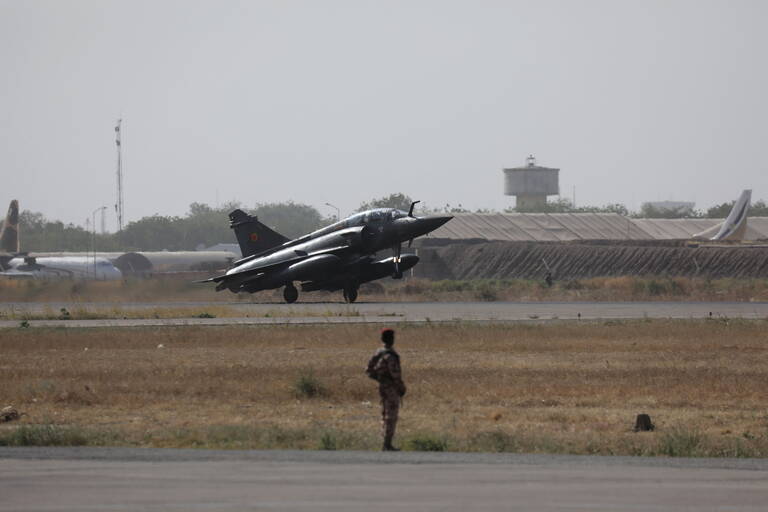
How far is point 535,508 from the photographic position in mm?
11406

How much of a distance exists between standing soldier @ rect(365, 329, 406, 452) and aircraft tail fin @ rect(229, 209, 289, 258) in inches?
1795

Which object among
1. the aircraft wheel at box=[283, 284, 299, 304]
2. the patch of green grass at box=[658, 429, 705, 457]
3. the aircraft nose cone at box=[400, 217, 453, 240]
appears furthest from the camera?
the aircraft wheel at box=[283, 284, 299, 304]

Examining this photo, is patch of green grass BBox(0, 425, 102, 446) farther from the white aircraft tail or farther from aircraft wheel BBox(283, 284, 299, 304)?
the white aircraft tail

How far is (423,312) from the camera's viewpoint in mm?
49375

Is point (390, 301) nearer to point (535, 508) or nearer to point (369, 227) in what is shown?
point (369, 227)

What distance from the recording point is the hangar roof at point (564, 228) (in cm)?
11919

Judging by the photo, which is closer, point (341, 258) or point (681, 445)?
point (681, 445)

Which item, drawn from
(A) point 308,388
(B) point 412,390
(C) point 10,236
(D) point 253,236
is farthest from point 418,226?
(C) point 10,236

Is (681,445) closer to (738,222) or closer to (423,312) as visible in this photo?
(423,312)

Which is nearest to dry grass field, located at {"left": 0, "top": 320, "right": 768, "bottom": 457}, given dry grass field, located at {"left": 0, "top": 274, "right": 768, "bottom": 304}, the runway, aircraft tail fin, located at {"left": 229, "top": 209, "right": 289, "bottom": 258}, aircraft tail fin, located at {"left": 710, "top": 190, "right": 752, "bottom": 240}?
the runway

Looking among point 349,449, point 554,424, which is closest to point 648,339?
point 554,424

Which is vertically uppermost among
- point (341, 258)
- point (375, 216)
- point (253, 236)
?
point (375, 216)

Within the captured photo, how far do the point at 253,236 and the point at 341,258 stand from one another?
653 centimetres

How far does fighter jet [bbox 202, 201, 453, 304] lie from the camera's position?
55.3 m
